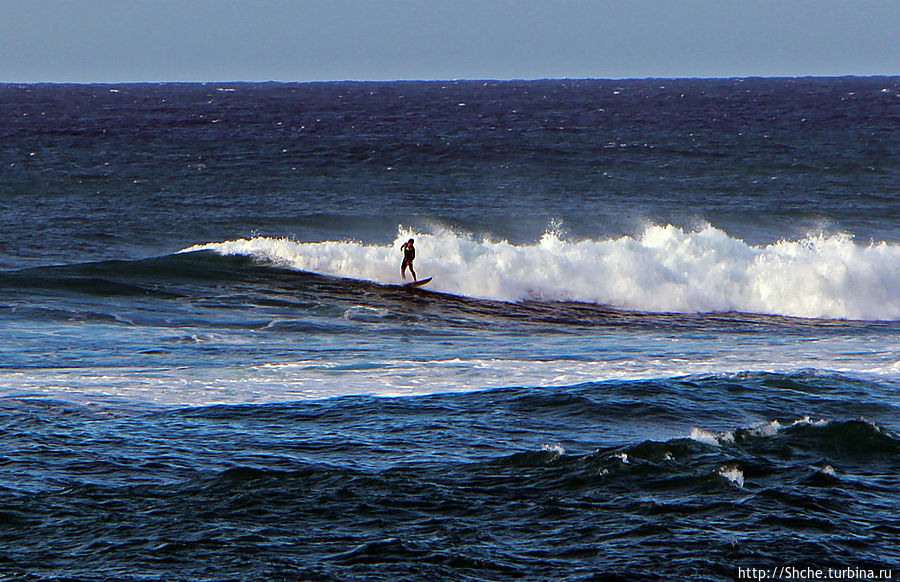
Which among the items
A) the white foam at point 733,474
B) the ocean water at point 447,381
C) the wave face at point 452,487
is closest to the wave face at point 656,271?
the ocean water at point 447,381

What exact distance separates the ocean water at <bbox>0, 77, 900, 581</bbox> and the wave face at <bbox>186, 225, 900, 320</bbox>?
0.32ft

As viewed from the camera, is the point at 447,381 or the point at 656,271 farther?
the point at 656,271

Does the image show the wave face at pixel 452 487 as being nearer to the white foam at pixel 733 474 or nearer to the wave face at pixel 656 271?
the white foam at pixel 733 474

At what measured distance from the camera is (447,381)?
18.0 m

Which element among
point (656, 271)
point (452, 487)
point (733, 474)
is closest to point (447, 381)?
point (452, 487)

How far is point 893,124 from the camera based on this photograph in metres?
76.8

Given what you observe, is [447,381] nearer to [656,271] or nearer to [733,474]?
[733,474]

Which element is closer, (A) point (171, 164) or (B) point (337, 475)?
(B) point (337, 475)

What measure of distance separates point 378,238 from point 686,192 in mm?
16753

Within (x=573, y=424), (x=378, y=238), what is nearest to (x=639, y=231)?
(x=378, y=238)

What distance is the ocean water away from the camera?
35.5 feet

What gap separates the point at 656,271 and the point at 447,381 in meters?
13.1

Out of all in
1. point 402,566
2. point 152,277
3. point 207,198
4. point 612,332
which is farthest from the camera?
point 207,198

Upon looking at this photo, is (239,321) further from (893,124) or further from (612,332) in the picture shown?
(893,124)
